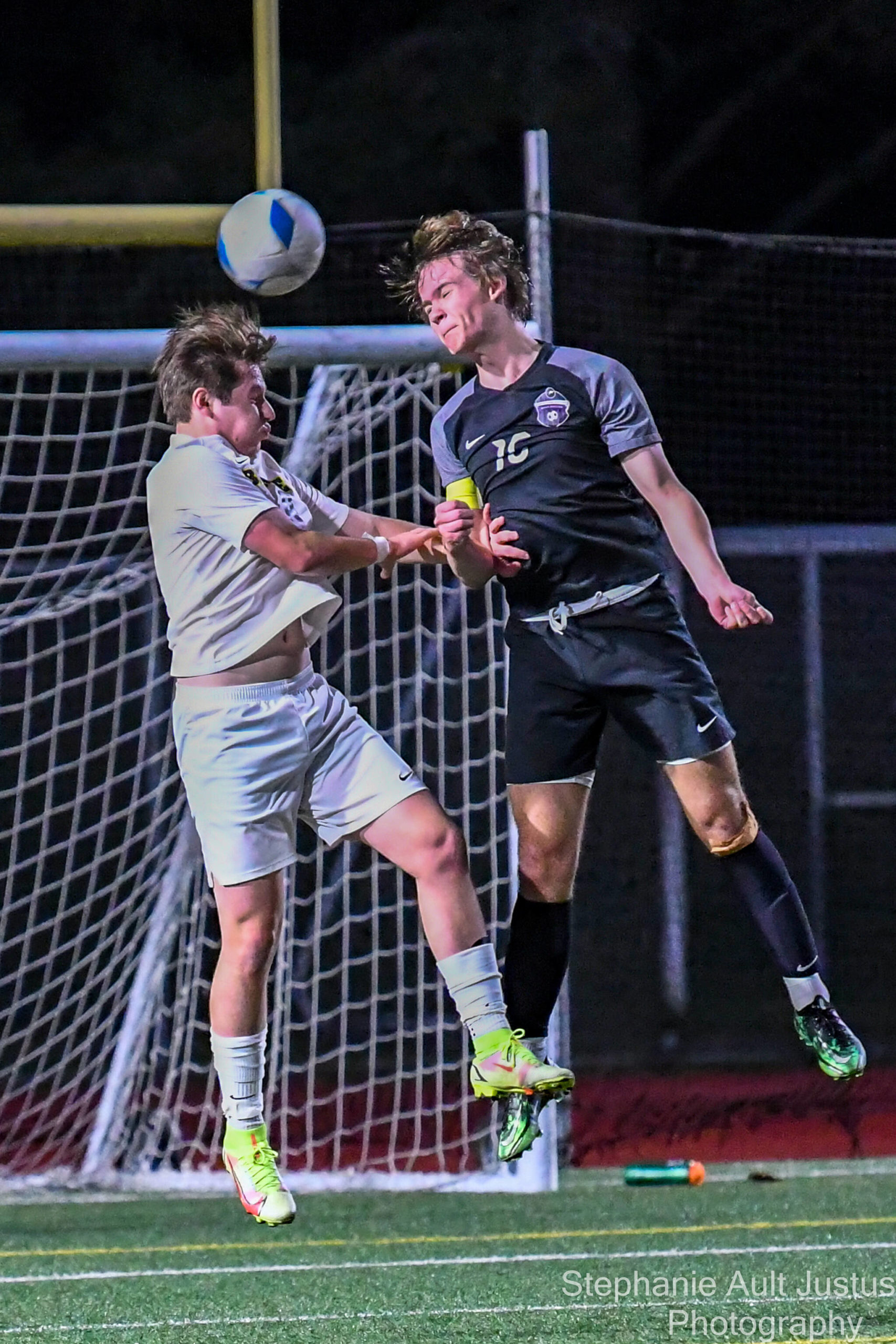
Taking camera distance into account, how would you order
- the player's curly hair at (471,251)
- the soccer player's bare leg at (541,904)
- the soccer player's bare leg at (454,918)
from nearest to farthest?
the soccer player's bare leg at (454,918), the player's curly hair at (471,251), the soccer player's bare leg at (541,904)

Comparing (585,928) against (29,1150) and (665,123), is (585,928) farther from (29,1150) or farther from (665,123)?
(665,123)

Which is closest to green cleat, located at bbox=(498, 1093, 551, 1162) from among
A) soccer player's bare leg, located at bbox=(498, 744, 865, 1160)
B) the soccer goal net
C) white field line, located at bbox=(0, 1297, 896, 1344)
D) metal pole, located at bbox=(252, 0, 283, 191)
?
soccer player's bare leg, located at bbox=(498, 744, 865, 1160)

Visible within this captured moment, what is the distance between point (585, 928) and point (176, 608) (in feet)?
18.9

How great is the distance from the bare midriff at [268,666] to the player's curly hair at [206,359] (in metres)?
0.47

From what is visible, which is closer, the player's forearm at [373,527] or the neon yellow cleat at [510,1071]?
the neon yellow cleat at [510,1071]

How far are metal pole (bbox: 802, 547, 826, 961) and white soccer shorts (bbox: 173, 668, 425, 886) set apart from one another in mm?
5214

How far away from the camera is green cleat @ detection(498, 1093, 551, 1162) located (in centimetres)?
412

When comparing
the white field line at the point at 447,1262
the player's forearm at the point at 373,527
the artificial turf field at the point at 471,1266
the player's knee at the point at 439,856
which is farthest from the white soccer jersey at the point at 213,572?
the white field line at the point at 447,1262

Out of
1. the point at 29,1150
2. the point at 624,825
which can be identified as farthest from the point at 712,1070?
the point at 29,1150

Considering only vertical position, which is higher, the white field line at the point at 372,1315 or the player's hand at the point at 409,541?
the player's hand at the point at 409,541

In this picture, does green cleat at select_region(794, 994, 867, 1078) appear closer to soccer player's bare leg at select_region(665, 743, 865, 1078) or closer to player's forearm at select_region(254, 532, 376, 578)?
soccer player's bare leg at select_region(665, 743, 865, 1078)

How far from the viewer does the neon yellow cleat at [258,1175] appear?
3826 mm

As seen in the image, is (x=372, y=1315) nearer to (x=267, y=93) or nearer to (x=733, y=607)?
(x=733, y=607)

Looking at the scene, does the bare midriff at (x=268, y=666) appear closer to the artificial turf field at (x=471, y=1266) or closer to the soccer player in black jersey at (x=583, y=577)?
the soccer player in black jersey at (x=583, y=577)
